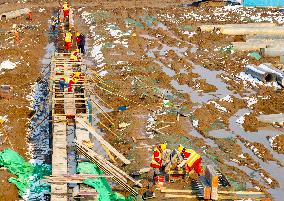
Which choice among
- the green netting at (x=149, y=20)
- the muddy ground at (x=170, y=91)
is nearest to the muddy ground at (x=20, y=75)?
the muddy ground at (x=170, y=91)

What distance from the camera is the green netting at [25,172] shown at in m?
17.8

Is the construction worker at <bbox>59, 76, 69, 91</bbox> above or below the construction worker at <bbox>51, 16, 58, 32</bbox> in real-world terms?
below

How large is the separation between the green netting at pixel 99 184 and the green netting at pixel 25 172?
58.2 inches

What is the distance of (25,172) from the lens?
18.8 metres

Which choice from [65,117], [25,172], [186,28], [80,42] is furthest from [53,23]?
[25,172]

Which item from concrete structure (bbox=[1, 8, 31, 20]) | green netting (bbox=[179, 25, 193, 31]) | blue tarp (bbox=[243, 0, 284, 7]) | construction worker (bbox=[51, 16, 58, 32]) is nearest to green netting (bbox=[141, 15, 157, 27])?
green netting (bbox=[179, 25, 193, 31])

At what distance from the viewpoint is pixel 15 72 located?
29.4m

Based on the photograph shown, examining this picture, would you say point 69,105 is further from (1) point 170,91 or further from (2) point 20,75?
(2) point 20,75

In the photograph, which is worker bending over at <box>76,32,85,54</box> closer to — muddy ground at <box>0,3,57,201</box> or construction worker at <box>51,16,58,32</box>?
muddy ground at <box>0,3,57,201</box>

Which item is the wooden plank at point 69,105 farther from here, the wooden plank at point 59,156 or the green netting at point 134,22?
the green netting at point 134,22

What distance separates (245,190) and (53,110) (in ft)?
25.1

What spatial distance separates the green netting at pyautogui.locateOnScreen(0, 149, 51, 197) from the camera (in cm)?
1777

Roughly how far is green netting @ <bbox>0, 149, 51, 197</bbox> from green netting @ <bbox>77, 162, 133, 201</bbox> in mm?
1479

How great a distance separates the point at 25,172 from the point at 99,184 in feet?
13.1
